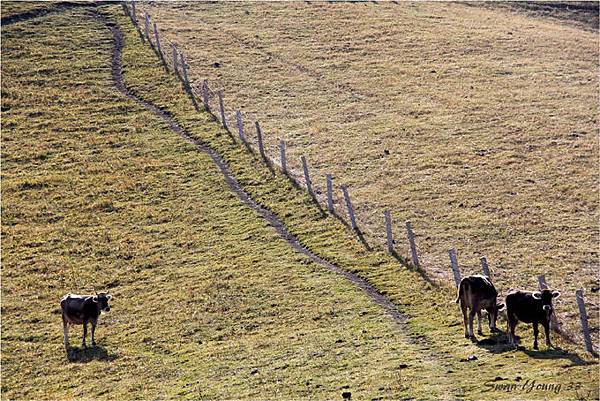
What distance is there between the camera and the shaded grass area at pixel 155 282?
80.1 feet

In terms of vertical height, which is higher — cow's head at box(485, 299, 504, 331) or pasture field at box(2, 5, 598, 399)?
cow's head at box(485, 299, 504, 331)

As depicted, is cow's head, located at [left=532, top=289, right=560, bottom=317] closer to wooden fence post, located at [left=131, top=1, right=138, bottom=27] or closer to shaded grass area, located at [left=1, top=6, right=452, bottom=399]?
shaded grass area, located at [left=1, top=6, right=452, bottom=399]

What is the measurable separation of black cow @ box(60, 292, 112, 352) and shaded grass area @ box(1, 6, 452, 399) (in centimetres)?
78

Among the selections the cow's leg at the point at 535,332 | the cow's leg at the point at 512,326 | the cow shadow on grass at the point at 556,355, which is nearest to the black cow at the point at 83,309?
the cow's leg at the point at 512,326

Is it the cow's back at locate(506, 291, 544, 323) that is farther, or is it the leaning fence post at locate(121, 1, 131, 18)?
the leaning fence post at locate(121, 1, 131, 18)

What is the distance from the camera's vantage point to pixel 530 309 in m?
23.9

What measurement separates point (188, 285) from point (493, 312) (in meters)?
11.5

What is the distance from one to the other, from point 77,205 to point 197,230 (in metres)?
7.10

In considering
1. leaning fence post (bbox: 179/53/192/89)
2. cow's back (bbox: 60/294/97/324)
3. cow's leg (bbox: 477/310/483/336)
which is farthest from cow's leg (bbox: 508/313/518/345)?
leaning fence post (bbox: 179/53/192/89)

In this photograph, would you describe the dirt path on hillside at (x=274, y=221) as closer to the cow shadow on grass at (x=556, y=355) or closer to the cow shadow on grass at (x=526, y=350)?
the cow shadow on grass at (x=526, y=350)

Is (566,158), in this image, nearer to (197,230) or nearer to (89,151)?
(197,230)

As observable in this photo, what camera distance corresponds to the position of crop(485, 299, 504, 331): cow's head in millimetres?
25500

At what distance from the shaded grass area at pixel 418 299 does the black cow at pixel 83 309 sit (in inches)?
343

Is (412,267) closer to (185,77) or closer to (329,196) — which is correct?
(329,196)
